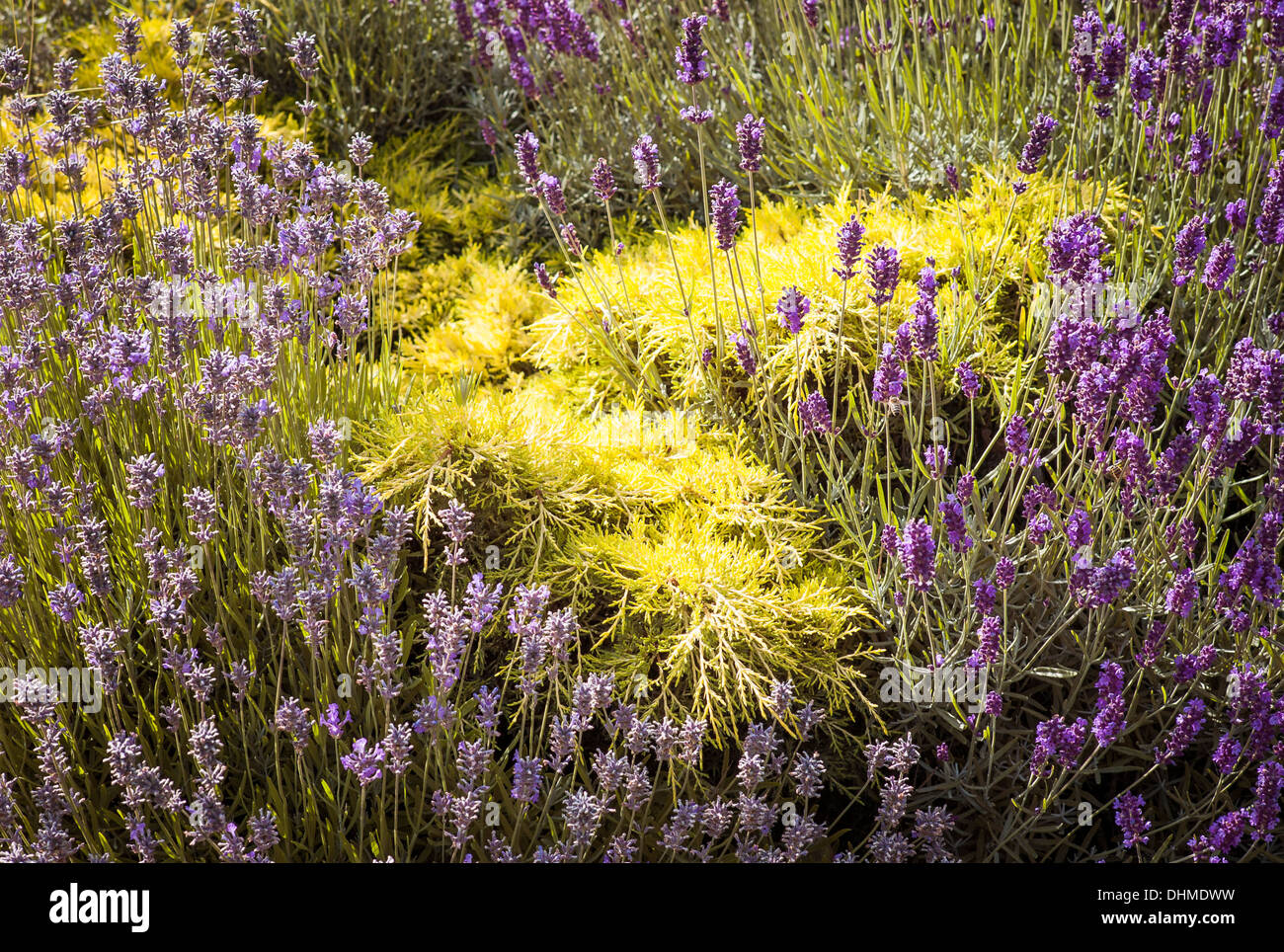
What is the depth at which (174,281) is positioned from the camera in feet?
6.25

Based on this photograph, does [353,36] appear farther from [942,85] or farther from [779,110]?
[942,85]

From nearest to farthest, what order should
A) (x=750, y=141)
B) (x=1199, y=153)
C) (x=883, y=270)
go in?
(x=883, y=270)
(x=750, y=141)
(x=1199, y=153)

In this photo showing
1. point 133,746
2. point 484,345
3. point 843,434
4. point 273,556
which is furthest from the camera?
point 484,345

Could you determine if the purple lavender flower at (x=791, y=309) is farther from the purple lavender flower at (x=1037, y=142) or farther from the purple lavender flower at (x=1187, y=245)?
the purple lavender flower at (x=1187, y=245)

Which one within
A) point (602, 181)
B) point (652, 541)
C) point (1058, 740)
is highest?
point (602, 181)

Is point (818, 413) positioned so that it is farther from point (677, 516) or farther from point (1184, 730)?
point (1184, 730)

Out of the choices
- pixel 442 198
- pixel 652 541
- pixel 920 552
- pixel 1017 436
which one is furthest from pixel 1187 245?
pixel 442 198

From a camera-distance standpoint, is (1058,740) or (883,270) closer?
(1058,740)

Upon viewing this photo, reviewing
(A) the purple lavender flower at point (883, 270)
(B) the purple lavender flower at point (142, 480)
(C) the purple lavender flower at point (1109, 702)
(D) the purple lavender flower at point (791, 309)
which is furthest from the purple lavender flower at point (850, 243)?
(B) the purple lavender flower at point (142, 480)

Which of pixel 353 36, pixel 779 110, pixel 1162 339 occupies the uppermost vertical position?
pixel 353 36

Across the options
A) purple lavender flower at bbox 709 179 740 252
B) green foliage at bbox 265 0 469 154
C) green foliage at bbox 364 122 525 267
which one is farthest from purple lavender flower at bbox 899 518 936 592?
green foliage at bbox 265 0 469 154

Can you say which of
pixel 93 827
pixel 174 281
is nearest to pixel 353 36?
pixel 174 281

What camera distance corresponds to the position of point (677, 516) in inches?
87.9
